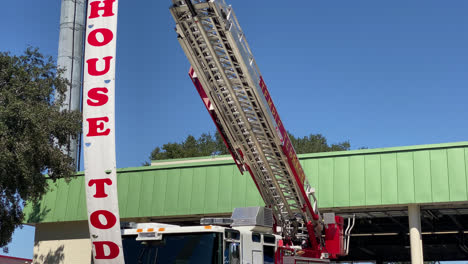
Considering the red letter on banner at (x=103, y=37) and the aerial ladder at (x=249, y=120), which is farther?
the aerial ladder at (x=249, y=120)

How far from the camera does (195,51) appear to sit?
13023mm

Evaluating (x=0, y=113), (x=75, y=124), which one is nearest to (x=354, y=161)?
(x=75, y=124)

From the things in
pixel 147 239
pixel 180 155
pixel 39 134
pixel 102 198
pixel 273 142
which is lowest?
pixel 147 239

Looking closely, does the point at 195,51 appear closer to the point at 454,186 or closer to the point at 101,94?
the point at 101,94

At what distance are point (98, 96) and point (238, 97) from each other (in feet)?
14.1

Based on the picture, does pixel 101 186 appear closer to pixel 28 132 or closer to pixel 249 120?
pixel 249 120

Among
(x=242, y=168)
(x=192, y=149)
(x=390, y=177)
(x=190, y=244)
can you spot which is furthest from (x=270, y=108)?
Answer: (x=192, y=149)

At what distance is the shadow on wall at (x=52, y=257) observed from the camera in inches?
1081

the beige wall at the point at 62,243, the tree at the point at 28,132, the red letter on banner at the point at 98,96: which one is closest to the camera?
the red letter on banner at the point at 98,96

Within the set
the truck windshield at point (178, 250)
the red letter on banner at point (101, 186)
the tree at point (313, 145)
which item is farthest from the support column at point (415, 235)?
the tree at point (313, 145)

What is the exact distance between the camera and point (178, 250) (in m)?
10.7

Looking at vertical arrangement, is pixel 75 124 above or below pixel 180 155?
below

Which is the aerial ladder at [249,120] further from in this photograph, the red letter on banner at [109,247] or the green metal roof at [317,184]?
the green metal roof at [317,184]

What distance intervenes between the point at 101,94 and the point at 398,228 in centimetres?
2253
